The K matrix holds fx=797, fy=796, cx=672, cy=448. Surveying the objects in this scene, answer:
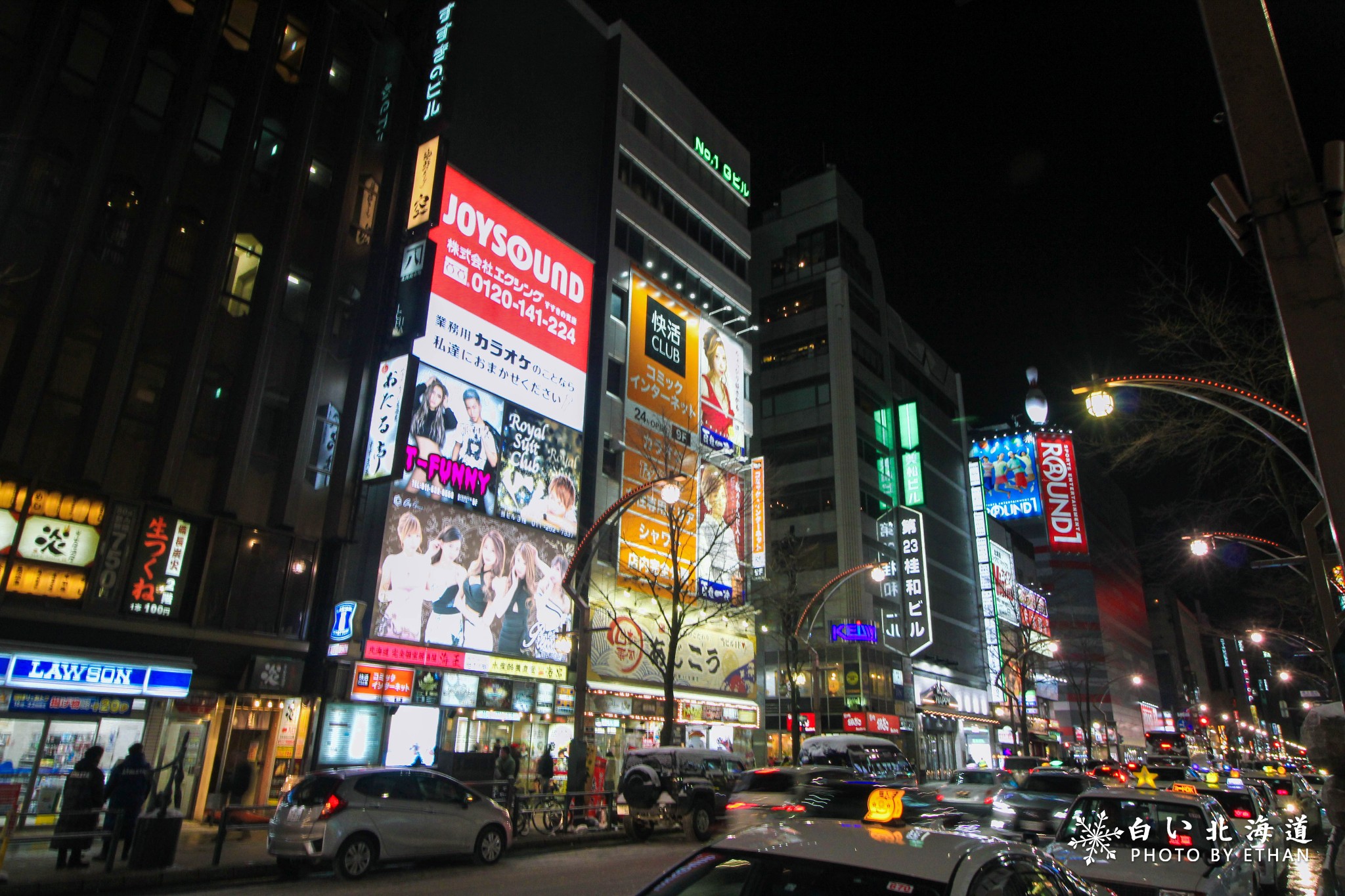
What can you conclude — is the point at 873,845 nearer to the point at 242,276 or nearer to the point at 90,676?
the point at 90,676

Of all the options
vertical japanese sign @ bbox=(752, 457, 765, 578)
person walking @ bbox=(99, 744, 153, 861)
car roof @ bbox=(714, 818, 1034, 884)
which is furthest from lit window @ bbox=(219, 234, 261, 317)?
vertical japanese sign @ bbox=(752, 457, 765, 578)

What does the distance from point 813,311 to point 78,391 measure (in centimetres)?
5078

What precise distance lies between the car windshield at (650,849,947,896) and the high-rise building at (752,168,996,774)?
138ft

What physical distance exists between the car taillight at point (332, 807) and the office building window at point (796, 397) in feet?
163

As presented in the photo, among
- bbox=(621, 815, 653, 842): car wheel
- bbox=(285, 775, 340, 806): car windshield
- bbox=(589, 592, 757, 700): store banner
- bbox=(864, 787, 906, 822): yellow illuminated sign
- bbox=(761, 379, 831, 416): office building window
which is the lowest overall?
bbox=(621, 815, 653, 842): car wheel

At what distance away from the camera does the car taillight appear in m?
12.2

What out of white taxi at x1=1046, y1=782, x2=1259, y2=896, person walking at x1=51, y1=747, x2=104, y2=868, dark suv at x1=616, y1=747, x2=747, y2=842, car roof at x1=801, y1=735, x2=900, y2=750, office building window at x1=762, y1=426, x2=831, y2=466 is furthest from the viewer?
office building window at x1=762, y1=426, x2=831, y2=466

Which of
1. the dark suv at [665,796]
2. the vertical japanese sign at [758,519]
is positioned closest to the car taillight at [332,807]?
the dark suv at [665,796]

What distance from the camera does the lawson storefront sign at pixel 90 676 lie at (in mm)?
16828

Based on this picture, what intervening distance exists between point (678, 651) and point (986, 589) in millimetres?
43143

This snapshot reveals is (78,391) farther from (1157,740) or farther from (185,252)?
(1157,740)

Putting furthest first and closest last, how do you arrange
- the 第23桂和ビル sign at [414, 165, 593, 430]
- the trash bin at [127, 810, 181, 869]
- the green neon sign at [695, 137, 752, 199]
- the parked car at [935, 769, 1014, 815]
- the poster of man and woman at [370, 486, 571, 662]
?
the green neon sign at [695, 137, 752, 199]
the 第23桂和ビル sign at [414, 165, 593, 430]
the poster of man and woman at [370, 486, 571, 662]
the parked car at [935, 769, 1014, 815]
the trash bin at [127, 810, 181, 869]

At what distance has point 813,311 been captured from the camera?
62.1m

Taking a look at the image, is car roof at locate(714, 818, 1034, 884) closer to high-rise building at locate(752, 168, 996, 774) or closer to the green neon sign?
high-rise building at locate(752, 168, 996, 774)
